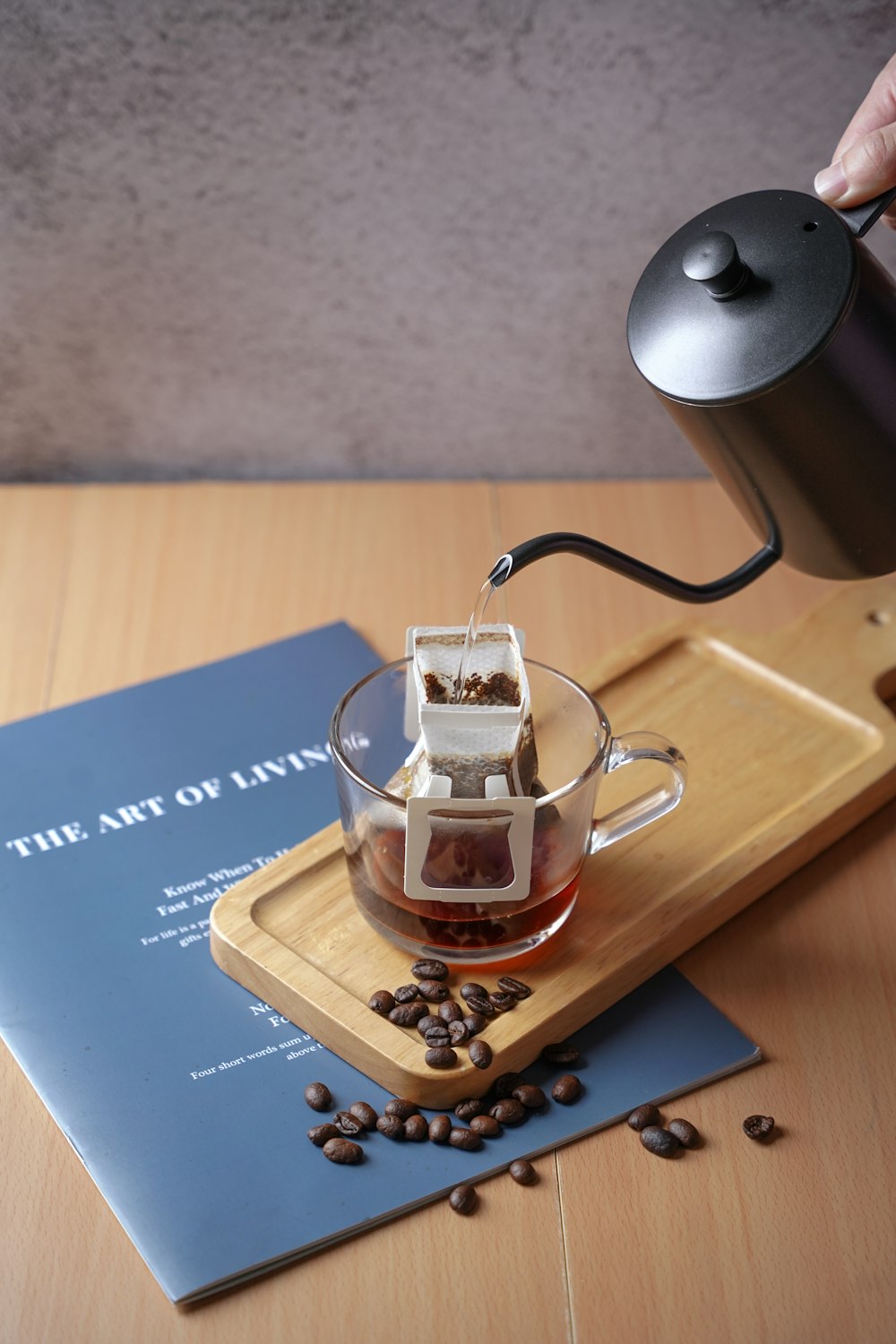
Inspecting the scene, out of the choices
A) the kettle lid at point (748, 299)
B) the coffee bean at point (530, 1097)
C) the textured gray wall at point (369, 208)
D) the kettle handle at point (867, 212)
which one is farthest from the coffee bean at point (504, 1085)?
the textured gray wall at point (369, 208)

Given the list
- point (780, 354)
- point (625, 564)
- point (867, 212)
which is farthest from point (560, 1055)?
point (867, 212)

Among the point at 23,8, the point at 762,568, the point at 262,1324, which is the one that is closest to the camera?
the point at 262,1324

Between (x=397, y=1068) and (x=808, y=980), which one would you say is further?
(x=808, y=980)

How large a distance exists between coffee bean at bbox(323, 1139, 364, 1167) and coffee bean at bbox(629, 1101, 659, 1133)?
16 centimetres

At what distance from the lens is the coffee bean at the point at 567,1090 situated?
0.72 metres

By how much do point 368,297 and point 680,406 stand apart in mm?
584

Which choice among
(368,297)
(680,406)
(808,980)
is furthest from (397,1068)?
(368,297)

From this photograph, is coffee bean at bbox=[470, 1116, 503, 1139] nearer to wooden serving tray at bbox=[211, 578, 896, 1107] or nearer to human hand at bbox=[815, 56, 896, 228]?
wooden serving tray at bbox=[211, 578, 896, 1107]

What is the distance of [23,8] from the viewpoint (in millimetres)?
1026

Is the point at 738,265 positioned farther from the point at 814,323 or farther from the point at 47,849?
the point at 47,849

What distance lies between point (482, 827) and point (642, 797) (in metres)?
0.16

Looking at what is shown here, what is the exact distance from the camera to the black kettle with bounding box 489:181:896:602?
2.22 ft

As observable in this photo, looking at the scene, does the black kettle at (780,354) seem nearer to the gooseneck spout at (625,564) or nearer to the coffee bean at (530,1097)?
the gooseneck spout at (625,564)

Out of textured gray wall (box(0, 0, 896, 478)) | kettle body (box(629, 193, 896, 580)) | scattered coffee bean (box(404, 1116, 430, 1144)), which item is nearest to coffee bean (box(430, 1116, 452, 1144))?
scattered coffee bean (box(404, 1116, 430, 1144))
